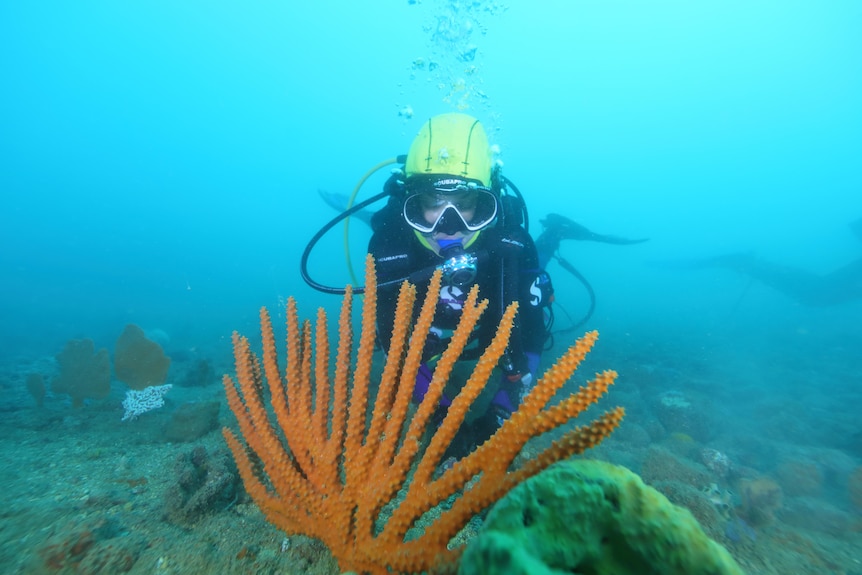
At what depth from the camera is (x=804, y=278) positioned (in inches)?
908

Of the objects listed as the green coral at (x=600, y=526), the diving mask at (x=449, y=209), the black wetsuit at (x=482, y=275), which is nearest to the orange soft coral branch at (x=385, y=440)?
the green coral at (x=600, y=526)

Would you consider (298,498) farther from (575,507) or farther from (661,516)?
(661,516)

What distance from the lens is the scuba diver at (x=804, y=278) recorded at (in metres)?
21.6

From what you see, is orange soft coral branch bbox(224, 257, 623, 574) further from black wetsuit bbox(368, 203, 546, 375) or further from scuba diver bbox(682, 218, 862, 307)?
scuba diver bbox(682, 218, 862, 307)

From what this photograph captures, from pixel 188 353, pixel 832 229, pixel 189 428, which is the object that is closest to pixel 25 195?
pixel 188 353

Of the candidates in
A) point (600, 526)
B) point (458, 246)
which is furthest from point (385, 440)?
point (458, 246)

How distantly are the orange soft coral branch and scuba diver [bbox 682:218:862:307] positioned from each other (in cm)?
3025

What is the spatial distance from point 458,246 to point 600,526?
→ 345 centimetres

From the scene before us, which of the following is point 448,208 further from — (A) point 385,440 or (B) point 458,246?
(A) point 385,440

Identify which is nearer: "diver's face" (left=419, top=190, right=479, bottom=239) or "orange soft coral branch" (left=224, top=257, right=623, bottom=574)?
"orange soft coral branch" (left=224, top=257, right=623, bottom=574)

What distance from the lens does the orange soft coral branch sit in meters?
1.57

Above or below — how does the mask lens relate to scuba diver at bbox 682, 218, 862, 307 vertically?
above

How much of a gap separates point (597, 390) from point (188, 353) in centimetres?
1685

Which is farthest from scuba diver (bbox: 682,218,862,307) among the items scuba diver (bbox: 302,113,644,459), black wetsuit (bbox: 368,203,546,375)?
scuba diver (bbox: 302,113,644,459)
